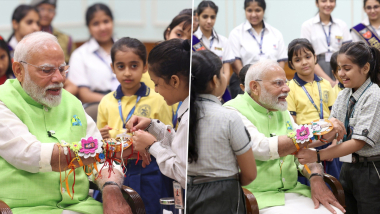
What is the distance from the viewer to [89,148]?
5.41 feet

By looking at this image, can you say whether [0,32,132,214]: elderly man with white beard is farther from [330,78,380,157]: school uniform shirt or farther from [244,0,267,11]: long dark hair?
[244,0,267,11]: long dark hair

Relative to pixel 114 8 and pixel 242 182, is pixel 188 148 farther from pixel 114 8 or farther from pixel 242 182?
pixel 114 8

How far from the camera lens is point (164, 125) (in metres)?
1.81

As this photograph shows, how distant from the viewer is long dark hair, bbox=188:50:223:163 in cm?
178

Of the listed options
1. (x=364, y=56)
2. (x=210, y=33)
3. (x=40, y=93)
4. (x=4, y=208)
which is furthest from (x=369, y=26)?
(x=4, y=208)

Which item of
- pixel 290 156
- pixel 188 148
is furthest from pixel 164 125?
pixel 290 156

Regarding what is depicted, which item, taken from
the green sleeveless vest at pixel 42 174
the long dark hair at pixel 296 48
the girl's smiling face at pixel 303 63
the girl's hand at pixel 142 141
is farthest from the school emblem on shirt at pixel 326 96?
the green sleeveless vest at pixel 42 174

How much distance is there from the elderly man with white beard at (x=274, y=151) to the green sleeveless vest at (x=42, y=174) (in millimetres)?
840

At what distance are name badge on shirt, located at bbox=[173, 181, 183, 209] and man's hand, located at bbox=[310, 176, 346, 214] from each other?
0.80 m

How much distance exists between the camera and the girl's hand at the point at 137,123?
183 cm

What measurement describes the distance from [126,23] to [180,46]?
34 centimetres

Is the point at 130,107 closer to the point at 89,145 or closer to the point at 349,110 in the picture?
the point at 89,145

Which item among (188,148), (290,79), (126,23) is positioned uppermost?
(126,23)

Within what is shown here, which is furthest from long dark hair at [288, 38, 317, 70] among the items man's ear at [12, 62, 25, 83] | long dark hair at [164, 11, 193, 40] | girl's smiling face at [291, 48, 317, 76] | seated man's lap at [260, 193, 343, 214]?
man's ear at [12, 62, 25, 83]
